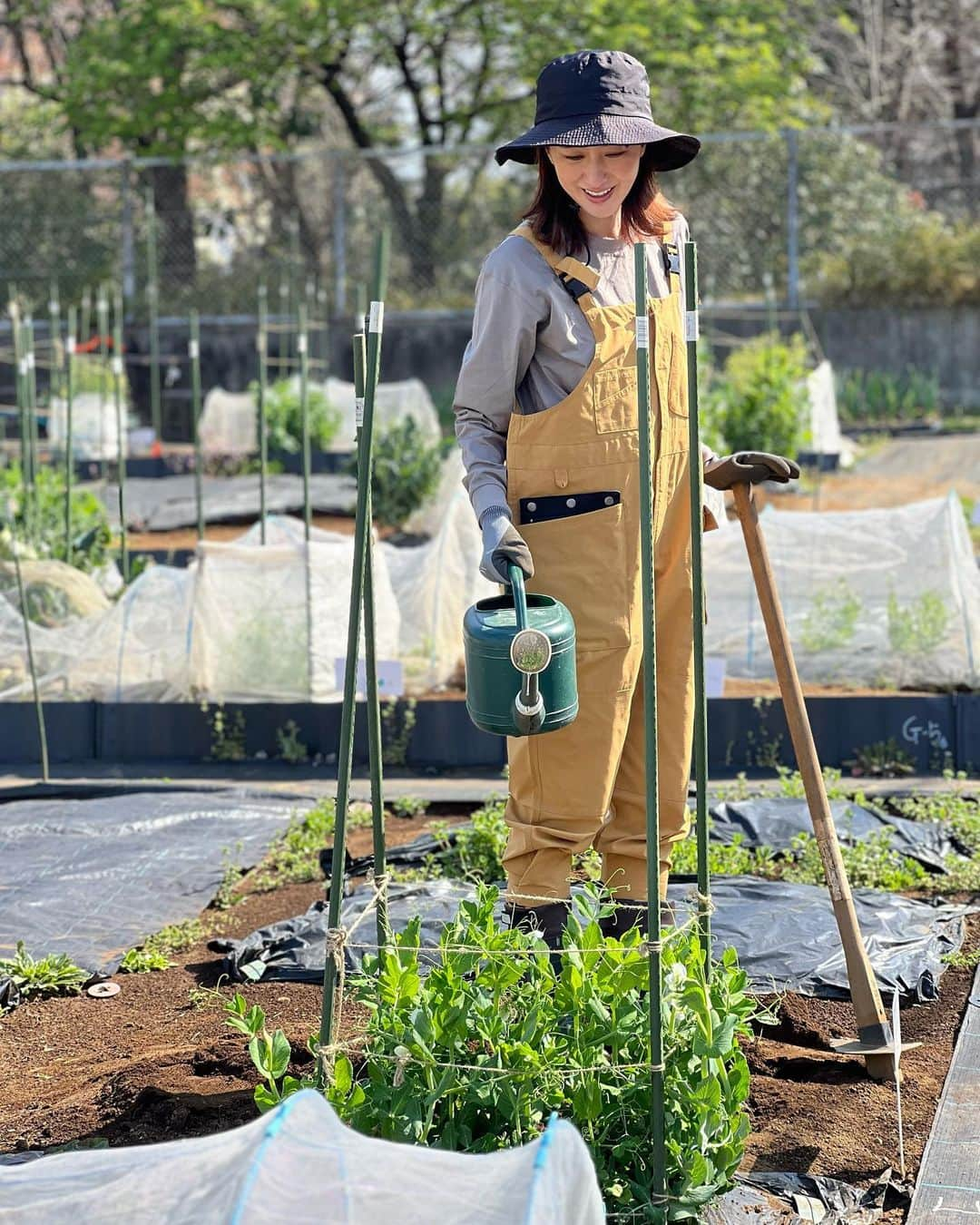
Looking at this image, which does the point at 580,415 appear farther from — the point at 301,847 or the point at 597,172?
the point at 301,847

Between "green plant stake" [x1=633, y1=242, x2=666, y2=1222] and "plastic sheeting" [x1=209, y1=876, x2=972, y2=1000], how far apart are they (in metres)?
0.99

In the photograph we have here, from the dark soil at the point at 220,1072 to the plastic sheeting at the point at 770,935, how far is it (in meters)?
0.06

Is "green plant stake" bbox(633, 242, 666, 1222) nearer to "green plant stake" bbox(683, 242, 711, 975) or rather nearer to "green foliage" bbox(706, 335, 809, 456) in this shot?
"green plant stake" bbox(683, 242, 711, 975)

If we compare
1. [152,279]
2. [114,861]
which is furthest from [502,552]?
[152,279]

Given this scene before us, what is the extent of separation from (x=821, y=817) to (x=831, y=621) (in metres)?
3.02

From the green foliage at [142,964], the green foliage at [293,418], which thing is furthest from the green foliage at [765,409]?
the green foliage at [142,964]

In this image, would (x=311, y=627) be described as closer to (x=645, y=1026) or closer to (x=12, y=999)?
(x=12, y=999)

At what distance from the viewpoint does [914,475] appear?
1097 cm

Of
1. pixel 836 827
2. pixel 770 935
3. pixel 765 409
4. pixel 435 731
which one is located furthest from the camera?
pixel 765 409

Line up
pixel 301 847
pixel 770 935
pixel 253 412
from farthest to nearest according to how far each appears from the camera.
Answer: pixel 253 412
pixel 301 847
pixel 770 935

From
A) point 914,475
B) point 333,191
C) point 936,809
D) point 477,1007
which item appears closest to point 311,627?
point 936,809

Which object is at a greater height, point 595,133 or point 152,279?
point 152,279

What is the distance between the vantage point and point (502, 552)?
96.3 inches

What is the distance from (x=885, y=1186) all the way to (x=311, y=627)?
11.2 feet
